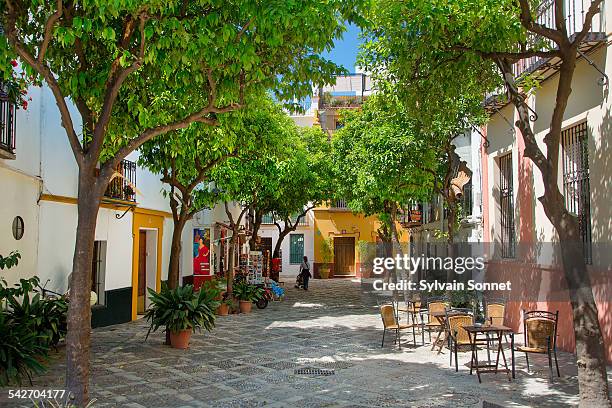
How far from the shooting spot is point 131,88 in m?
7.52

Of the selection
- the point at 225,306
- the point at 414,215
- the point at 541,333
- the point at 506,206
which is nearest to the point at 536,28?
the point at 541,333

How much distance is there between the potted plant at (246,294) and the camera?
56.5ft

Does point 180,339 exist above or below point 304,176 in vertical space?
below

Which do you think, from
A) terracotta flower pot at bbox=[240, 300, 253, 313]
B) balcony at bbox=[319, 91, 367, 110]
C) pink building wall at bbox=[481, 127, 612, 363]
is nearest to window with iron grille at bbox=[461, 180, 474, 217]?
pink building wall at bbox=[481, 127, 612, 363]

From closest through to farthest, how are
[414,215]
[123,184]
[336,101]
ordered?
1. [123,184]
2. [414,215]
3. [336,101]

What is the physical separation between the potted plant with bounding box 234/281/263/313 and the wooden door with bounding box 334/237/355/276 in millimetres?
19823

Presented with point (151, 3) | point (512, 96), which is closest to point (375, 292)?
point (512, 96)

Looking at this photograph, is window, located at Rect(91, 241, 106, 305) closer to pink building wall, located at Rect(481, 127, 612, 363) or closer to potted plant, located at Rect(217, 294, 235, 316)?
potted plant, located at Rect(217, 294, 235, 316)

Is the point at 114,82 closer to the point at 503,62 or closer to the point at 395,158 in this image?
the point at 503,62

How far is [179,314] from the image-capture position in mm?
10312

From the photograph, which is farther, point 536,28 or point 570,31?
point 570,31

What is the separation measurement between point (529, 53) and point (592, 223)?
342 centimetres

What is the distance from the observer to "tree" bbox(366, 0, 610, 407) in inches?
229

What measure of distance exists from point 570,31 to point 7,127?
31.4 feet
